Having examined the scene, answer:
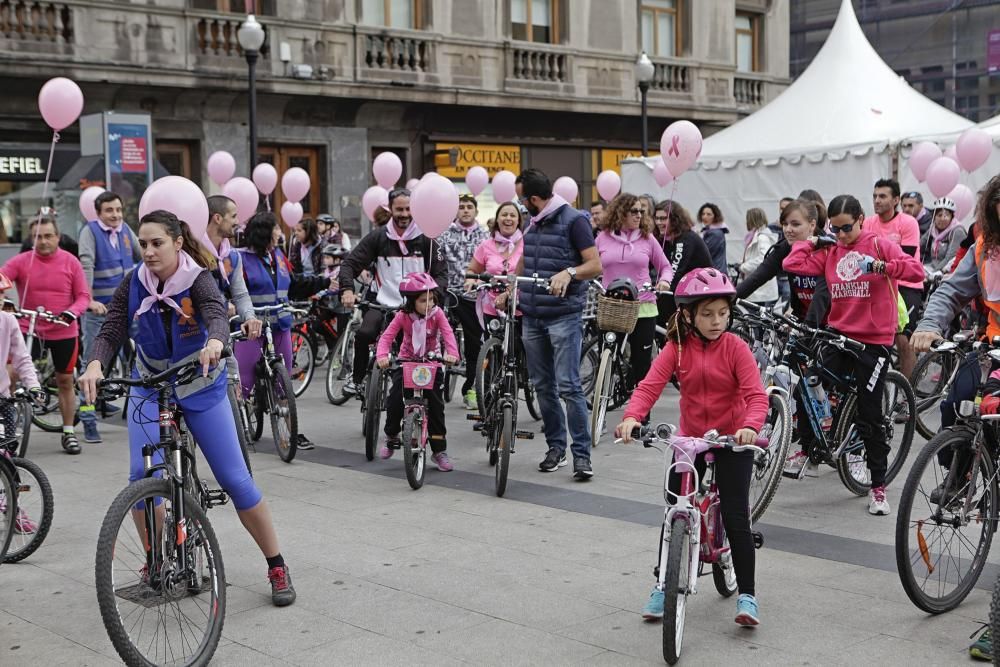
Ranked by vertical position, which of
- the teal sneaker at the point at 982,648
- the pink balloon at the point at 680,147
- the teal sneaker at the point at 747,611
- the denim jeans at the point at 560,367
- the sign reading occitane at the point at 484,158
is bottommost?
the teal sneaker at the point at 982,648

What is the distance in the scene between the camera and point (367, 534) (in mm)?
6965

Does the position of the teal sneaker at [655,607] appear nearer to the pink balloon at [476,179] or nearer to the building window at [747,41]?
the pink balloon at [476,179]

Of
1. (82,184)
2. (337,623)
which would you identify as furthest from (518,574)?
(82,184)

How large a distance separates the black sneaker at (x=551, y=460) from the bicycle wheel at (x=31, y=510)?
3.42 m

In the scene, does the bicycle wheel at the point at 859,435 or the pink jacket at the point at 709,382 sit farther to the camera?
the bicycle wheel at the point at 859,435

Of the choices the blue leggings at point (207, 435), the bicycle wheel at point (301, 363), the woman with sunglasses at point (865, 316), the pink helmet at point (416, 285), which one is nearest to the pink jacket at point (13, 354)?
the blue leggings at point (207, 435)

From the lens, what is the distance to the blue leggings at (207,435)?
5.22 m

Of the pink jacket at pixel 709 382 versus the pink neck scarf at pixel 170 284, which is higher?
the pink neck scarf at pixel 170 284

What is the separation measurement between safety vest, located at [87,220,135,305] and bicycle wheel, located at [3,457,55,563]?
474 centimetres

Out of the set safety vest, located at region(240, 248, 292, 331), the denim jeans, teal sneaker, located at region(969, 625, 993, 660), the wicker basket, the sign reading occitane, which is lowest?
teal sneaker, located at region(969, 625, 993, 660)

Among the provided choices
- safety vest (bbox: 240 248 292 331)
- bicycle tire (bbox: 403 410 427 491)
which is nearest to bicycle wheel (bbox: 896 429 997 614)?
bicycle tire (bbox: 403 410 427 491)

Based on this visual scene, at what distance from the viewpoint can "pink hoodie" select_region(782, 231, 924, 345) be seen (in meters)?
7.28

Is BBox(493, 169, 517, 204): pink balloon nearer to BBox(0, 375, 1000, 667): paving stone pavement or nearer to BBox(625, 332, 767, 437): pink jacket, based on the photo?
BBox(0, 375, 1000, 667): paving stone pavement

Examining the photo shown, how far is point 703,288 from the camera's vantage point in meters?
5.05
